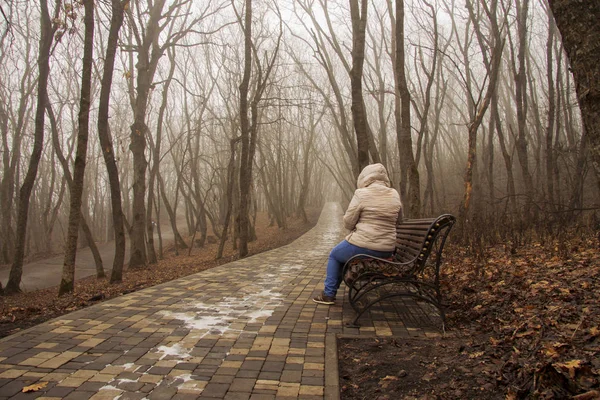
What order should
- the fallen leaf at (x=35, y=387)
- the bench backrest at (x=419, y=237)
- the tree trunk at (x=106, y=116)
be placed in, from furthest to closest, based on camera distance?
the tree trunk at (x=106, y=116), the bench backrest at (x=419, y=237), the fallen leaf at (x=35, y=387)

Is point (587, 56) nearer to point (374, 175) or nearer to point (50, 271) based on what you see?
point (374, 175)

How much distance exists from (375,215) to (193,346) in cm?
221

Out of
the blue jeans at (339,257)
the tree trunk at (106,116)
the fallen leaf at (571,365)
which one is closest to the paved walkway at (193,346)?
the blue jeans at (339,257)

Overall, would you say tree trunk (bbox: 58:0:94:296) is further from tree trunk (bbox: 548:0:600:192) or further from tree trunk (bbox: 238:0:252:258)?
tree trunk (bbox: 548:0:600:192)

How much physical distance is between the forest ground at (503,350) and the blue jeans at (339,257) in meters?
0.99

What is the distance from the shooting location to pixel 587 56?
98.2 inches

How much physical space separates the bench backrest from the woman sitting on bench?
19 cm

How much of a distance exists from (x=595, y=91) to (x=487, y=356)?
1885 mm

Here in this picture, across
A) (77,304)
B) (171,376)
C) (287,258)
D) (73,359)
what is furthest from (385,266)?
(287,258)

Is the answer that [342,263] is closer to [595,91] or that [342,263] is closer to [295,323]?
[295,323]

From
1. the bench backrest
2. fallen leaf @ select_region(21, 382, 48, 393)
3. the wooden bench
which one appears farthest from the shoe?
fallen leaf @ select_region(21, 382, 48, 393)

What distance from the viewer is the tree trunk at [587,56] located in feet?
8.09

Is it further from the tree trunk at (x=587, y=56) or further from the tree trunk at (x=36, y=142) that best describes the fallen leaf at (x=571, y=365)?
the tree trunk at (x=36, y=142)

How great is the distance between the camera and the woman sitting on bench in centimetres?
439
